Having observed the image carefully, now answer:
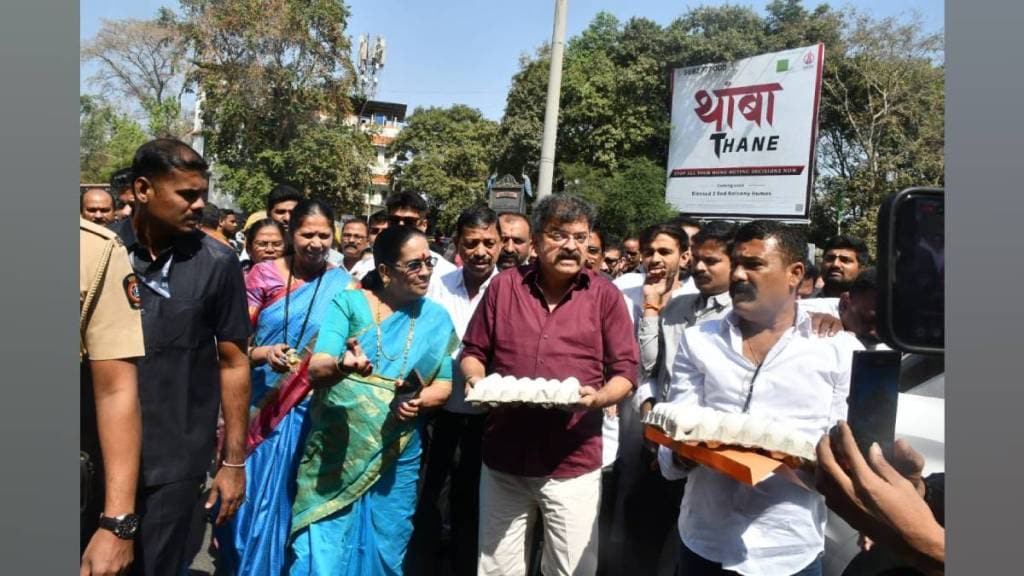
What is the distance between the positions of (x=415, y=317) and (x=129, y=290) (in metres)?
1.28

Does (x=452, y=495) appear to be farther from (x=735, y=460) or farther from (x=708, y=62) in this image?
(x=708, y=62)

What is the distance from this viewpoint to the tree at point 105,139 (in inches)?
77.9

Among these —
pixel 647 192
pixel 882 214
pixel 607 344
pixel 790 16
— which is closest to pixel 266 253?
pixel 607 344

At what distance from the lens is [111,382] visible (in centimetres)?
171

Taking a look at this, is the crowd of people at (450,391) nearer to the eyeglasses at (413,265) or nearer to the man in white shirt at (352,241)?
the eyeglasses at (413,265)

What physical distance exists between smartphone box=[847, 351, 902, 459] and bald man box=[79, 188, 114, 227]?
430 centimetres

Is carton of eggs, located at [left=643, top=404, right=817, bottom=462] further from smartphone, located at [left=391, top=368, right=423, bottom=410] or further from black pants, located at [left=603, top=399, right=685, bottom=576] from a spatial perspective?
black pants, located at [left=603, top=399, right=685, bottom=576]

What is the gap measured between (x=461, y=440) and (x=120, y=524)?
177 cm

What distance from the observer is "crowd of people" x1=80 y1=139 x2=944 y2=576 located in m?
1.77

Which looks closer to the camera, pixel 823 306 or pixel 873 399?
pixel 873 399

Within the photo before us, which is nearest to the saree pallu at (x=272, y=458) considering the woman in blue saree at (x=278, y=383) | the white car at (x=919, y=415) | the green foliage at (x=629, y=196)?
the woman in blue saree at (x=278, y=383)

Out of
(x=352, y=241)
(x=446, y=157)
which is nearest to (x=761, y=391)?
(x=352, y=241)

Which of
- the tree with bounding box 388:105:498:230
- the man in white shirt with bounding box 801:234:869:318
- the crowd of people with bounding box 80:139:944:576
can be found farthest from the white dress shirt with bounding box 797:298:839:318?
the tree with bounding box 388:105:498:230

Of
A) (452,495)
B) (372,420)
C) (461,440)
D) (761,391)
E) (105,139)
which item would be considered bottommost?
(452,495)
